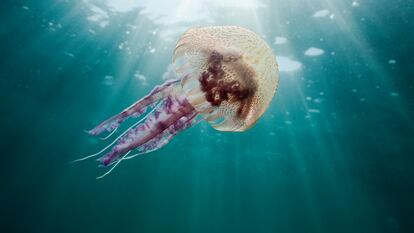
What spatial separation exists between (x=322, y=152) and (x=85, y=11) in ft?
61.6

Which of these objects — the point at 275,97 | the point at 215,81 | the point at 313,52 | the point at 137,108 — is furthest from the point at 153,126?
the point at 275,97

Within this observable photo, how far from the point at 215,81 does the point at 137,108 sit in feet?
2.47

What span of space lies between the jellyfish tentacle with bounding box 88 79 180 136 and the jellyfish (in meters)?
0.01

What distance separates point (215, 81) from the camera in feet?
8.92

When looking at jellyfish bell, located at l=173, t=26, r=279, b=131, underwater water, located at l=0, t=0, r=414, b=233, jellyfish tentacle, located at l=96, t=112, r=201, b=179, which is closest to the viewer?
jellyfish tentacle, located at l=96, t=112, r=201, b=179

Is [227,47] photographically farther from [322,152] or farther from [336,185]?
[336,185]

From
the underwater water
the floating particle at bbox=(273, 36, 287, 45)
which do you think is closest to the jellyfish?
the underwater water

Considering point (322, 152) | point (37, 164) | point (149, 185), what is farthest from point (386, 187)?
point (37, 164)

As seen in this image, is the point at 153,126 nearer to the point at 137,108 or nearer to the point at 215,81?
the point at 137,108

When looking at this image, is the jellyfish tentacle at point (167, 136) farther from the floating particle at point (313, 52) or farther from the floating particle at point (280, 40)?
the floating particle at point (313, 52)

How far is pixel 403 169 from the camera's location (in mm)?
21984

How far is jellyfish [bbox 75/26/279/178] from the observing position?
265 centimetres

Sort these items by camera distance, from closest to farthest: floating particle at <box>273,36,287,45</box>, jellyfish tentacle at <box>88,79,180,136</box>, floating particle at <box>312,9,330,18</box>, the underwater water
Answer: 1. jellyfish tentacle at <box>88,79,180,136</box>
2. floating particle at <box>312,9,330,18</box>
3. the underwater water
4. floating particle at <box>273,36,287,45</box>

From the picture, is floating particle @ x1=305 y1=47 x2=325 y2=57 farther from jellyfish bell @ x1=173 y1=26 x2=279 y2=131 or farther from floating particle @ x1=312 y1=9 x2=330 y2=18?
jellyfish bell @ x1=173 y1=26 x2=279 y2=131
